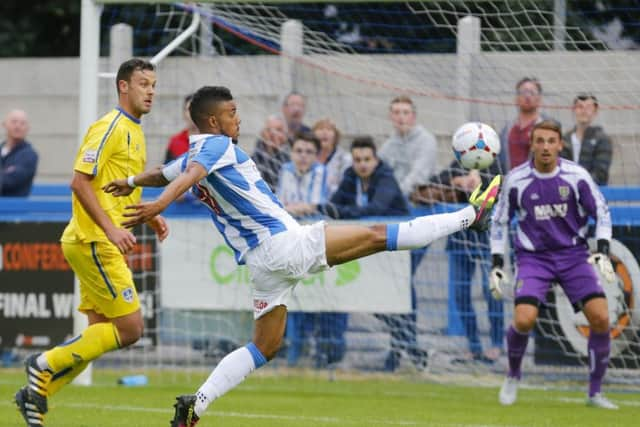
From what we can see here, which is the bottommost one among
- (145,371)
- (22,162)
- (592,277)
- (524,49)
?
(145,371)

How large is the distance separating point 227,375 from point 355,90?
6.07 metres

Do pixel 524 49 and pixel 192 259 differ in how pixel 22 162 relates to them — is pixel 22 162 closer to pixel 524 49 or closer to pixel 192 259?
pixel 192 259

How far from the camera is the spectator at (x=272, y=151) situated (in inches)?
505

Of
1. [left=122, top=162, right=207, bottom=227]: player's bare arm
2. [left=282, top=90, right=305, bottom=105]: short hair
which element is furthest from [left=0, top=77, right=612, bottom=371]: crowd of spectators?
[left=122, top=162, right=207, bottom=227]: player's bare arm

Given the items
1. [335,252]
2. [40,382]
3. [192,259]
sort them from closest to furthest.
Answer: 1. [335,252]
2. [40,382]
3. [192,259]

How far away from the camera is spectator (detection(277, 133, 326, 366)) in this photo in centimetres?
1241

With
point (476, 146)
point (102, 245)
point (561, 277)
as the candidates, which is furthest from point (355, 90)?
point (102, 245)

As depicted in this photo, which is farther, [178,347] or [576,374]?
[178,347]

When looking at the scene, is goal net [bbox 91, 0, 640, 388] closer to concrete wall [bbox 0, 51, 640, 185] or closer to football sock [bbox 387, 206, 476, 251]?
concrete wall [bbox 0, 51, 640, 185]

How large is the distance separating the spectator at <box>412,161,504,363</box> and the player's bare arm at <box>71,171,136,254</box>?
442cm

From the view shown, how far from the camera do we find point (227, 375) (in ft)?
25.2

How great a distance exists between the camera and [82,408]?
9.95m

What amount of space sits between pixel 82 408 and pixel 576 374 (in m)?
4.31

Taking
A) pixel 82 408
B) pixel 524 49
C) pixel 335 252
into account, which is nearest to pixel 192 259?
pixel 82 408
